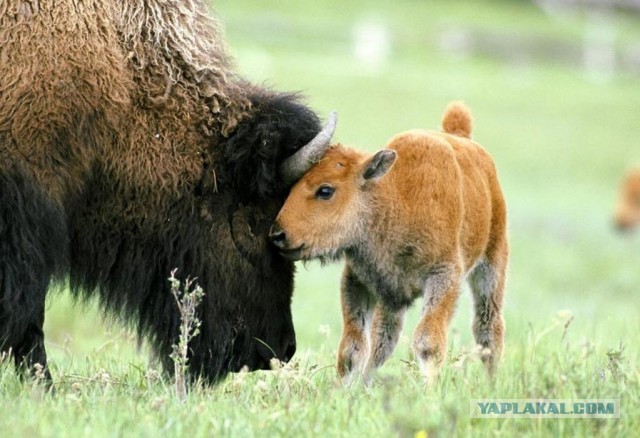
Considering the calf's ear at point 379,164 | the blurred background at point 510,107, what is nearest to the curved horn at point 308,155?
the calf's ear at point 379,164

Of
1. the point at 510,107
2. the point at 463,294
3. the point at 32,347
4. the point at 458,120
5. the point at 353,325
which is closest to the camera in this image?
the point at 32,347

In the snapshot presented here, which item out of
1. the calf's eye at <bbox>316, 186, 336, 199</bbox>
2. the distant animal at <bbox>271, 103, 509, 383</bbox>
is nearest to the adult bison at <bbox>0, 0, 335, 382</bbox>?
the calf's eye at <bbox>316, 186, 336, 199</bbox>

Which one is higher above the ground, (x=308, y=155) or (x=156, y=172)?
(x=308, y=155)

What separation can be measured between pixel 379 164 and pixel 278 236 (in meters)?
0.71

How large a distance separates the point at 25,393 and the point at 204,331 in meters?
1.38

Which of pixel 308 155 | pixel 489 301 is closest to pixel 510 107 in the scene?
pixel 489 301

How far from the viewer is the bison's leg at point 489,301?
7.52 m

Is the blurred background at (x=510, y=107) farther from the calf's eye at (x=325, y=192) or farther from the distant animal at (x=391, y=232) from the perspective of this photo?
the calf's eye at (x=325, y=192)

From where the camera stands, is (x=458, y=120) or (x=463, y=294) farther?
(x=463, y=294)

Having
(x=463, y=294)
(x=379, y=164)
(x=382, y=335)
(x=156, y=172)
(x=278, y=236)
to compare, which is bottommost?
(x=382, y=335)

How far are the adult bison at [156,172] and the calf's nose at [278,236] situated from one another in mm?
247

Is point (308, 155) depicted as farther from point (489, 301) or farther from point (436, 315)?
point (489, 301)

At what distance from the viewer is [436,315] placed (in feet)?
22.0

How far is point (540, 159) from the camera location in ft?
104
